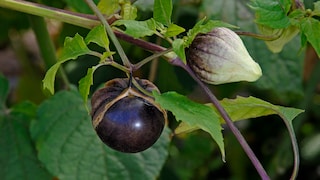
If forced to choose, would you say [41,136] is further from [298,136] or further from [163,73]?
[298,136]

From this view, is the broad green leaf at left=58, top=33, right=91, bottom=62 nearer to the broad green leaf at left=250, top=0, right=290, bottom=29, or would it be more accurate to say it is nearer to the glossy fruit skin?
the glossy fruit skin

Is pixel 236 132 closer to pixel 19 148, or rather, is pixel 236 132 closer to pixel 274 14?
pixel 274 14

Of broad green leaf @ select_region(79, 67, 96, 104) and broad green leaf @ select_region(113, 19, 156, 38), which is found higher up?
broad green leaf @ select_region(113, 19, 156, 38)

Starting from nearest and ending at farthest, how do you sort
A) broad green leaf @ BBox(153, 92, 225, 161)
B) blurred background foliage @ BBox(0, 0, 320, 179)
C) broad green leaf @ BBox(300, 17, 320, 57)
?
broad green leaf @ BBox(153, 92, 225, 161)
broad green leaf @ BBox(300, 17, 320, 57)
blurred background foliage @ BBox(0, 0, 320, 179)

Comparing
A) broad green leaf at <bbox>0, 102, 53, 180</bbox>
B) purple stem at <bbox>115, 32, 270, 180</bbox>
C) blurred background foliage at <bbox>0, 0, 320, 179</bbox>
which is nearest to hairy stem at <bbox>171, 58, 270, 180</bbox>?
purple stem at <bbox>115, 32, 270, 180</bbox>

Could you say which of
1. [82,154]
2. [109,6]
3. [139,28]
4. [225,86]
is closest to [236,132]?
[139,28]

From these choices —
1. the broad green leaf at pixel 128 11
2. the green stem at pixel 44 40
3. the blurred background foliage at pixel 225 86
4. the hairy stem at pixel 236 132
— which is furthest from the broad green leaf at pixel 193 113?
the green stem at pixel 44 40
